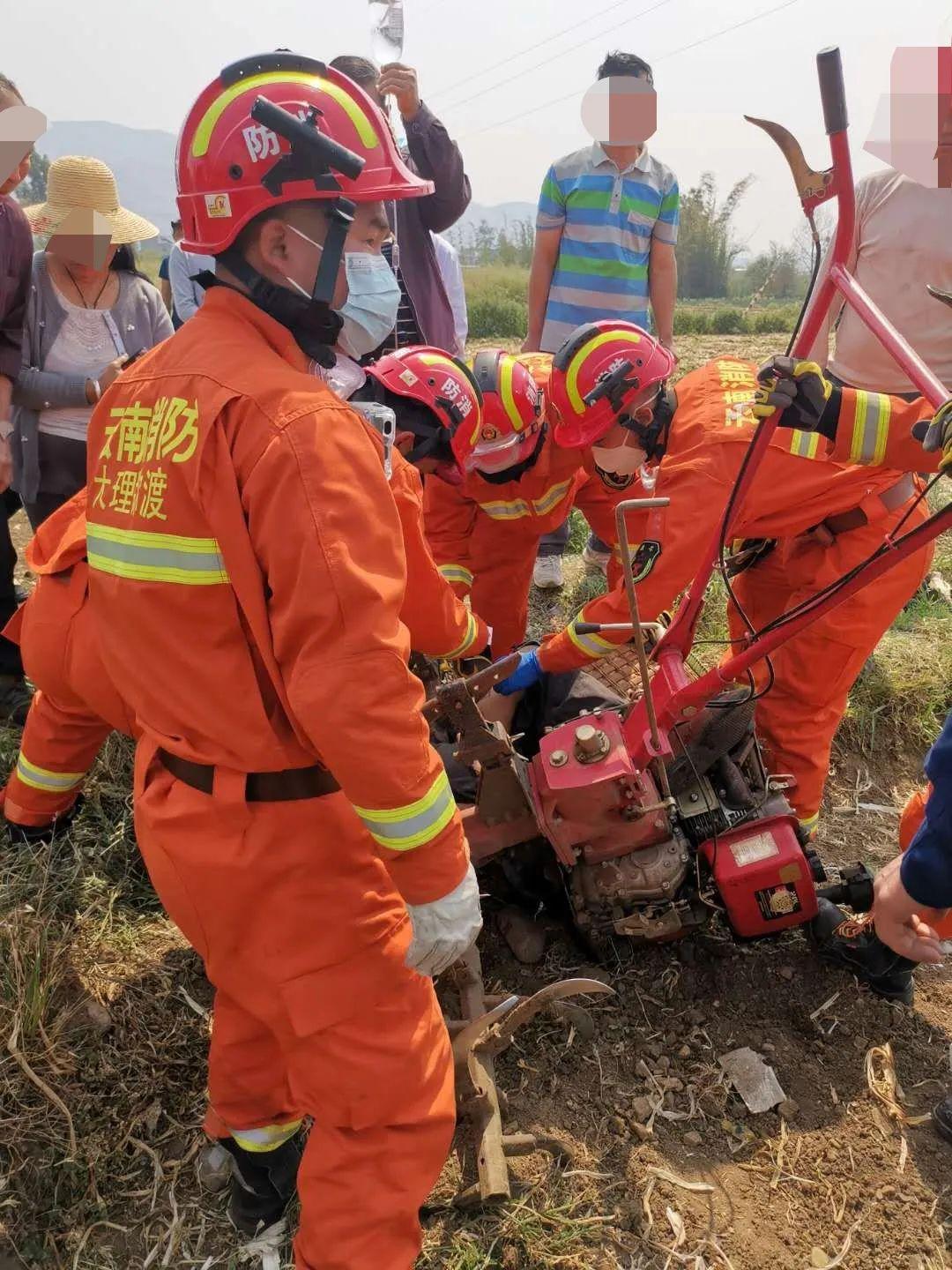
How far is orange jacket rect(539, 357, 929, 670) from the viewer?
10.0ft

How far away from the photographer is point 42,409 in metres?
3.77

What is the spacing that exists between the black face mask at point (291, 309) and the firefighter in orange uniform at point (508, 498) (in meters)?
1.92

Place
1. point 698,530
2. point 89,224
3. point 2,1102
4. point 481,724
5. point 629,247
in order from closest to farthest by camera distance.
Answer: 1. point 2,1102
2. point 481,724
3. point 698,530
4. point 89,224
5. point 629,247

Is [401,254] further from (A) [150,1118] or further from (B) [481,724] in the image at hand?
(A) [150,1118]

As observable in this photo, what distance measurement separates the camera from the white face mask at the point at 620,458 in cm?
352

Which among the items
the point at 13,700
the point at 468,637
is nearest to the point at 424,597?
the point at 468,637

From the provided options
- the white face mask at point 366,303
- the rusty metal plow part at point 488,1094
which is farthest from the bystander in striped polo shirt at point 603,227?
the rusty metal plow part at point 488,1094

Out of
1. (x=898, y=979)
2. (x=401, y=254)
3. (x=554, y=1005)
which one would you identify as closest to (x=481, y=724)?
(x=554, y=1005)

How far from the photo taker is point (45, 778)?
3.09 meters

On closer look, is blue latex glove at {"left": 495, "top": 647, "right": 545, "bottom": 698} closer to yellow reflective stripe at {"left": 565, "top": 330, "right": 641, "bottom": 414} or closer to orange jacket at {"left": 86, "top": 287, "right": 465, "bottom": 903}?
yellow reflective stripe at {"left": 565, "top": 330, "right": 641, "bottom": 414}

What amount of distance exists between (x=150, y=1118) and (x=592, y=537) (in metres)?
4.19

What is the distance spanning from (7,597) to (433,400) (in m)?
2.32

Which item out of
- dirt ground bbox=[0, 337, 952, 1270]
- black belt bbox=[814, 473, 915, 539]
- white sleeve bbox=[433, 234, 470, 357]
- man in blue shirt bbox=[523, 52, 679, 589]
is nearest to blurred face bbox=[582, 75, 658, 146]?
man in blue shirt bbox=[523, 52, 679, 589]

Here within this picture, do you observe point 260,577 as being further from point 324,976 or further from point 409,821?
point 324,976
